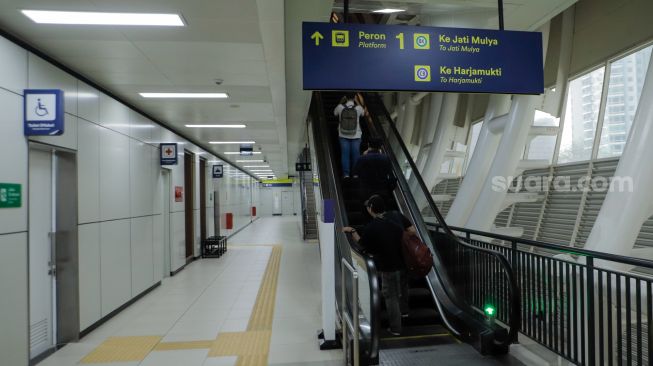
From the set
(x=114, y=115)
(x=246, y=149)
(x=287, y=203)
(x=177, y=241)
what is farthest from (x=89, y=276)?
(x=287, y=203)

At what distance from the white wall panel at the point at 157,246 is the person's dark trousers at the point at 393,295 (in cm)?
494

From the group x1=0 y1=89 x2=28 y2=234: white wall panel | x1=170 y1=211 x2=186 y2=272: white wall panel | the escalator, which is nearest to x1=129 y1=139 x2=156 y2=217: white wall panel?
x1=170 y1=211 x2=186 y2=272: white wall panel

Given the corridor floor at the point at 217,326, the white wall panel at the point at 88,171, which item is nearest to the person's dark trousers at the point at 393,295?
the corridor floor at the point at 217,326

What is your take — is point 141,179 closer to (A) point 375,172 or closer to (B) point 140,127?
(B) point 140,127

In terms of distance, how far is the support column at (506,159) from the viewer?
19.2 feet

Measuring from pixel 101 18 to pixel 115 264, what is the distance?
3531 millimetres

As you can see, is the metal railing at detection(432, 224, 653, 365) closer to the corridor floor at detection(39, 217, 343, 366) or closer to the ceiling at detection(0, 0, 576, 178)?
the corridor floor at detection(39, 217, 343, 366)

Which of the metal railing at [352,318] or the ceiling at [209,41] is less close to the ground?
the ceiling at [209,41]

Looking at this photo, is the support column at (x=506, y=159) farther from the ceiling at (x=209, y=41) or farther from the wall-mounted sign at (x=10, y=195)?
the wall-mounted sign at (x=10, y=195)

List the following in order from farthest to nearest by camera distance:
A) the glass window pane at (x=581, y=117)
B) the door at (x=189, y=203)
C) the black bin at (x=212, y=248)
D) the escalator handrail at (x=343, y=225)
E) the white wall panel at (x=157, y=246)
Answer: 1. the black bin at (x=212, y=248)
2. the door at (x=189, y=203)
3. the white wall panel at (x=157, y=246)
4. the glass window pane at (x=581, y=117)
5. the escalator handrail at (x=343, y=225)

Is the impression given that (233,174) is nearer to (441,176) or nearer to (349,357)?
(441,176)

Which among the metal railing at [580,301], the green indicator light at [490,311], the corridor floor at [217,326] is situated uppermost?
the metal railing at [580,301]

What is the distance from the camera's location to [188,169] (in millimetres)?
9844

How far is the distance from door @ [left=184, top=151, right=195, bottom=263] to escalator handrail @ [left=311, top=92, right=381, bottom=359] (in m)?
3.89
